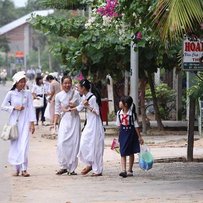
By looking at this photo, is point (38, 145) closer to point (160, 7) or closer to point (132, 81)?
point (132, 81)

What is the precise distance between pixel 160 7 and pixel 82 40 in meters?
10.2

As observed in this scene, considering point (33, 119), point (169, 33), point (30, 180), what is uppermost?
point (169, 33)

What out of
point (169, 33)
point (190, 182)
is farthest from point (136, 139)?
point (169, 33)

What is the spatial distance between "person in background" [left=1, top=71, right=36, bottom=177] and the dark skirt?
1.59m

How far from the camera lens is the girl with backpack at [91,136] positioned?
1321cm

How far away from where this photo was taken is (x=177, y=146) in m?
18.4

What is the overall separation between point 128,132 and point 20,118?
74.9 inches

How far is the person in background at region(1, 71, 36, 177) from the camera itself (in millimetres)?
13258

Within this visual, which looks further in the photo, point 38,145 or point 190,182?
point 38,145

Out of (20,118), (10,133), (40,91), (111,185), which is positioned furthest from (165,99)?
(111,185)

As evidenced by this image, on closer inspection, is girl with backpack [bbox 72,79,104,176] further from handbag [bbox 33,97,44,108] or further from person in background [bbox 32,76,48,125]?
person in background [bbox 32,76,48,125]

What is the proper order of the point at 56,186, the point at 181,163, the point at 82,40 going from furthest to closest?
the point at 82,40 < the point at 181,163 < the point at 56,186

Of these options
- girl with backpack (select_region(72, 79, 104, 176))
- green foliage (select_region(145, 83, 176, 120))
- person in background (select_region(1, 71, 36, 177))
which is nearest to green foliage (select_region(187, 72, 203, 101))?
girl with backpack (select_region(72, 79, 104, 176))

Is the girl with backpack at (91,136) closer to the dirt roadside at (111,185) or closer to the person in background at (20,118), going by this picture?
the dirt roadside at (111,185)
